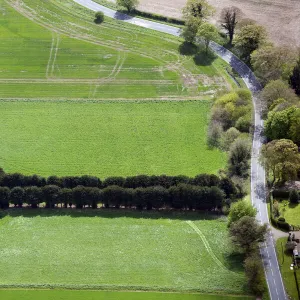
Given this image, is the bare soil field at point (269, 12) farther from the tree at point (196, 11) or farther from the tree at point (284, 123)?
the tree at point (284, 123)

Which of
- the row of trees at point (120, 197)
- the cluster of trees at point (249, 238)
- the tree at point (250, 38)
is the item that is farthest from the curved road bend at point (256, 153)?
the row of trees at point (120, 197)

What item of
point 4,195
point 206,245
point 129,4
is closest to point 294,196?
point 206,245

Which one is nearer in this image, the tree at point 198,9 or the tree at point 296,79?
the tree at point 296,79

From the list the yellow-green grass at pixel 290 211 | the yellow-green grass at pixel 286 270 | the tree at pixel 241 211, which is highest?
the tree at pixel 241 211

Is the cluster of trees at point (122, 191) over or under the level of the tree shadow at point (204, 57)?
under

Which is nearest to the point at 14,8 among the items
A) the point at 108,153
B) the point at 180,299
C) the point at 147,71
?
the point at 147,71

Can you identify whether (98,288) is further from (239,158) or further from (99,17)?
(99,17)

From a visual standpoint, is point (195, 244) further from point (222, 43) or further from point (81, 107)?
point (222, 43)
